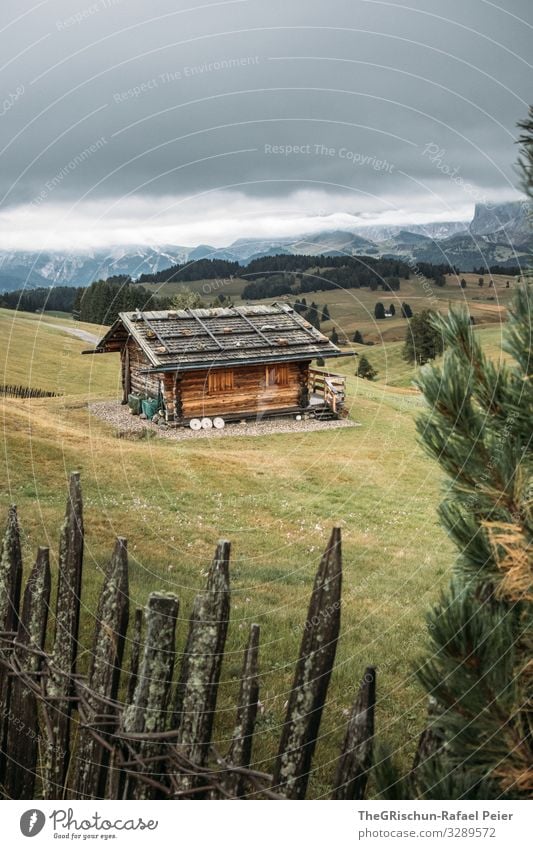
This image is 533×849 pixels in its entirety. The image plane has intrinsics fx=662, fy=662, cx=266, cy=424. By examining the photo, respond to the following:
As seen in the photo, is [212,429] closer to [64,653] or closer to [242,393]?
[242,393]

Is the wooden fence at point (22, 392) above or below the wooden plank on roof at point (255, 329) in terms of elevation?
below

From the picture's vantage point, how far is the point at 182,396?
93.8 feet

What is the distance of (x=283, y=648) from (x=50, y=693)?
2.80m

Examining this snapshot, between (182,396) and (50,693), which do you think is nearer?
(50,693)

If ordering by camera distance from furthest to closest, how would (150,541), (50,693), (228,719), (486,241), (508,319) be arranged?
(150,541)
(228,719)
(50,693)
(486,241)
(508,319)

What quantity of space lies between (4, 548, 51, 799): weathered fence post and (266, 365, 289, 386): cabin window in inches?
1051

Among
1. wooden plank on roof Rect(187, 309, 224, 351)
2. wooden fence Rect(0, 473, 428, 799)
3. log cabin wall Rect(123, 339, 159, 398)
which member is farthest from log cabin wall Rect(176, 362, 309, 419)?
wooden fence Rect(0, 473, 428, 799)

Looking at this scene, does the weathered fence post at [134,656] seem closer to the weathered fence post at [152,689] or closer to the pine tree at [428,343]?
the weathered fence post at [152,689]

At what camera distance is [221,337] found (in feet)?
94.9

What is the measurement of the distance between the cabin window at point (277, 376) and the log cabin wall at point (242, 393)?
0.22ft

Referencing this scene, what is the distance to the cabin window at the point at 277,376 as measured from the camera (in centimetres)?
3034

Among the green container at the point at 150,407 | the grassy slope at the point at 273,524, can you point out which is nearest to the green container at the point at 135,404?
the green container at the point at 150,407

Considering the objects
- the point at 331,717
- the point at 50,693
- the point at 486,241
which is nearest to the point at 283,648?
the point at 331,717
